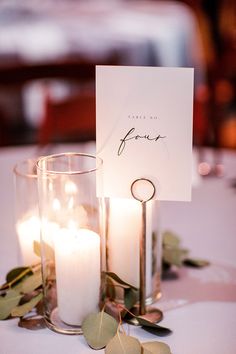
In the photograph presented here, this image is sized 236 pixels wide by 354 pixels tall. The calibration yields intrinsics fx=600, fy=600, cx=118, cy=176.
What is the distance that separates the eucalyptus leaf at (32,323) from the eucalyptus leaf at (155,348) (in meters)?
0.15

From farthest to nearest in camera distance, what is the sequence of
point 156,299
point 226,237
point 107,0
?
point 107,0 → point 226,237 → point 156,299

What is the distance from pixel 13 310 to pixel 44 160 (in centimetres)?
21

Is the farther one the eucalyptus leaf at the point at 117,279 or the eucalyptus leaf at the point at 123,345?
the eucalyptus leaf at the point at 117,279

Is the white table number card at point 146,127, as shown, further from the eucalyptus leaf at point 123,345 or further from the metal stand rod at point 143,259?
the eucalyptus leaf at point 123,345

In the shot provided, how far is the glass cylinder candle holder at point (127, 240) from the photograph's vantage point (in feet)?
2.71

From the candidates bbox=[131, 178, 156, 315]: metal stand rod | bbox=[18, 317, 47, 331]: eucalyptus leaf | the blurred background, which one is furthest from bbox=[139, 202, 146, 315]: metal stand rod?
the blurred background

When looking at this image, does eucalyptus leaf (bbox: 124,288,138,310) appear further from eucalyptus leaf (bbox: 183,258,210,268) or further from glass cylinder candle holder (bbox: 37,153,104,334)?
eucalyptus leaf (bbox: 183,258,210,268)

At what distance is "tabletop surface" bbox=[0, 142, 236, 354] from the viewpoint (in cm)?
76

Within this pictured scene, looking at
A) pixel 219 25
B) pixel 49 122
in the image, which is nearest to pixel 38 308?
pixel 49 122

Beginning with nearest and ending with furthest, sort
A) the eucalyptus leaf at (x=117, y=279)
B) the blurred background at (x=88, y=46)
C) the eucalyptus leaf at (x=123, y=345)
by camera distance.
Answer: the eucalyptus leaf at (x=123, y=345) → the eucalyptus leaf at (x=117, y=279) → the blurred background at (x=88, y=46)

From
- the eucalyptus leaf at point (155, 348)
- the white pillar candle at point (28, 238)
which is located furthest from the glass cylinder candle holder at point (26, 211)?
the eucalyptus leaf at point (155, 348)

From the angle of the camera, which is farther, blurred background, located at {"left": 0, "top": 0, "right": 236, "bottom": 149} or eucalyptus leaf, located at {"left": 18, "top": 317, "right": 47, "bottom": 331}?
blurred background, located at {"left": 0, "top": 0, "right": 236, "bottom": 149}

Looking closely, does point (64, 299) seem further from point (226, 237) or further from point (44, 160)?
point (226, 237)

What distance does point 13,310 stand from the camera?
0.81 m
